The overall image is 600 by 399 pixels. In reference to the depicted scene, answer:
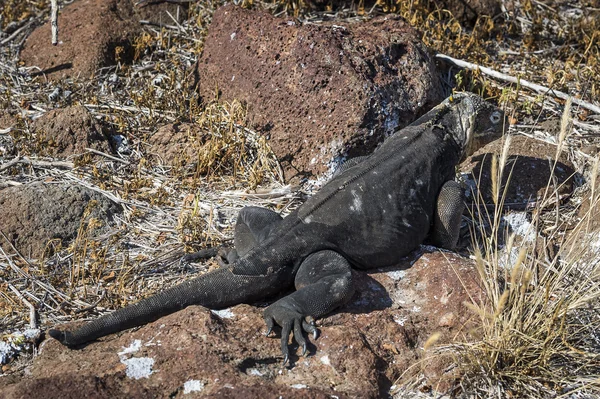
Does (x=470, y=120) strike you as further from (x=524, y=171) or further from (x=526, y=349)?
(x=526, y=349)

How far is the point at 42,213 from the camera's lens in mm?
5172

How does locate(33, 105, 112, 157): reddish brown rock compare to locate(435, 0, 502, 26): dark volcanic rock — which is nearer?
locate(33, 105, 112, 157): reddish brown rock

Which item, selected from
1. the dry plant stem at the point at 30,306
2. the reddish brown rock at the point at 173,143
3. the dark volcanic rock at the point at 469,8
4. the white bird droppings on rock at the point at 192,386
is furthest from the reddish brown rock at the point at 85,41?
the white bird droppings on rock at the point at 192,386

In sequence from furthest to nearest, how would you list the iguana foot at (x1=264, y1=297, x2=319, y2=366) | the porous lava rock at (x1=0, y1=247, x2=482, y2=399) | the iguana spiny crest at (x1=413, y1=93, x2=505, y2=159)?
the iguana spiny crest at (x1=413, y1=93, x2=505, y2=159) < the iguana foot at (x1=264, y1=297, x2=319, y2=366) < the porous lava rock at (x1=0, y1=247, x2=482, y2=399)

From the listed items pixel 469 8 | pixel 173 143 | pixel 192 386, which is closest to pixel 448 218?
pixel 192 386

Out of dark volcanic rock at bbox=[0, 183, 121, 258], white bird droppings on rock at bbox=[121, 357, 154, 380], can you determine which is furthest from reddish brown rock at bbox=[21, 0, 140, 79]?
white bird droppings on rock at bbox=[121, 357, 154, 380]

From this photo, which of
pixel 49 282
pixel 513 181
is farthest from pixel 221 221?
pixel 513 181

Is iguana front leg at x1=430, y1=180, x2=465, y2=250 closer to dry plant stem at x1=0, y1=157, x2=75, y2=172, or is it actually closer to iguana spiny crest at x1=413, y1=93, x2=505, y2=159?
iguana spiny crest at x1=413, y1=93, x2=505, y2=159

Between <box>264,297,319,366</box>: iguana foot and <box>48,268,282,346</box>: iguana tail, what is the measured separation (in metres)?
0.26

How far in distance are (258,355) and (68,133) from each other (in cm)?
312

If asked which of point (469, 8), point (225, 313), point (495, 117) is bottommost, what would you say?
point (225, 313)

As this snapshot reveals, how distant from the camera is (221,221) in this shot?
542cm

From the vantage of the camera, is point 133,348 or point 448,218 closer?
point 133,348

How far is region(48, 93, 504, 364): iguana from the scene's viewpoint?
410 centimetres
